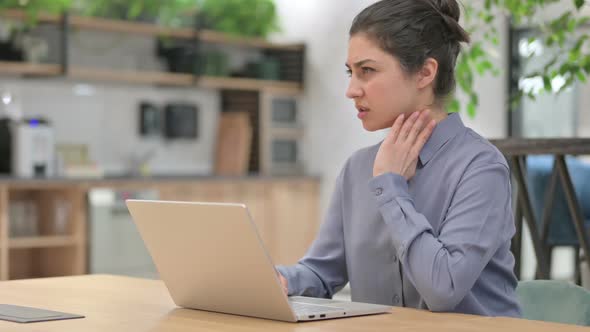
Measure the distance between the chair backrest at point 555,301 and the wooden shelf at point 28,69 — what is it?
4799 millimetres

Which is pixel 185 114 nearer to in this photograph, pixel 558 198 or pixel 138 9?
pixel 138 9

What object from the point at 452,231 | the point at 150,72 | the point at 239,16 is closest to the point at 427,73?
the point at 452,231

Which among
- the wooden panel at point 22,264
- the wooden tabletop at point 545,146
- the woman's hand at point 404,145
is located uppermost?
the woman's hand at point 404,145

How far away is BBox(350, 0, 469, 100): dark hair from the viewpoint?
1849mm

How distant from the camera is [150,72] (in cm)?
699

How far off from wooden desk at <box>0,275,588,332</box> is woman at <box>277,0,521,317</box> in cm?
15

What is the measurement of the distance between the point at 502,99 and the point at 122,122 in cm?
280

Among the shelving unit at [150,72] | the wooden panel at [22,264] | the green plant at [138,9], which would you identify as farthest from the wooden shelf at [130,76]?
the wooden panel at [22,264]

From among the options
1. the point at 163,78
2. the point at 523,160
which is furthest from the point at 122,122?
the point at 523,160

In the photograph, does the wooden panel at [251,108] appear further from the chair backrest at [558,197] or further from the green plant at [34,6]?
the chair backrest at [558,197]

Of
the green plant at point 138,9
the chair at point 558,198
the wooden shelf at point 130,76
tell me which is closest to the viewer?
the chair at point 558,198

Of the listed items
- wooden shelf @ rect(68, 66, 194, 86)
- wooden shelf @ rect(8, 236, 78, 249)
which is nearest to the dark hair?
wooden shelf @ rect(8, 236, 78, 249)

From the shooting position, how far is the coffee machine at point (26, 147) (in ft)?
20.1

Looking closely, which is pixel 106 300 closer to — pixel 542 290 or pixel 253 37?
pixel 542 290
